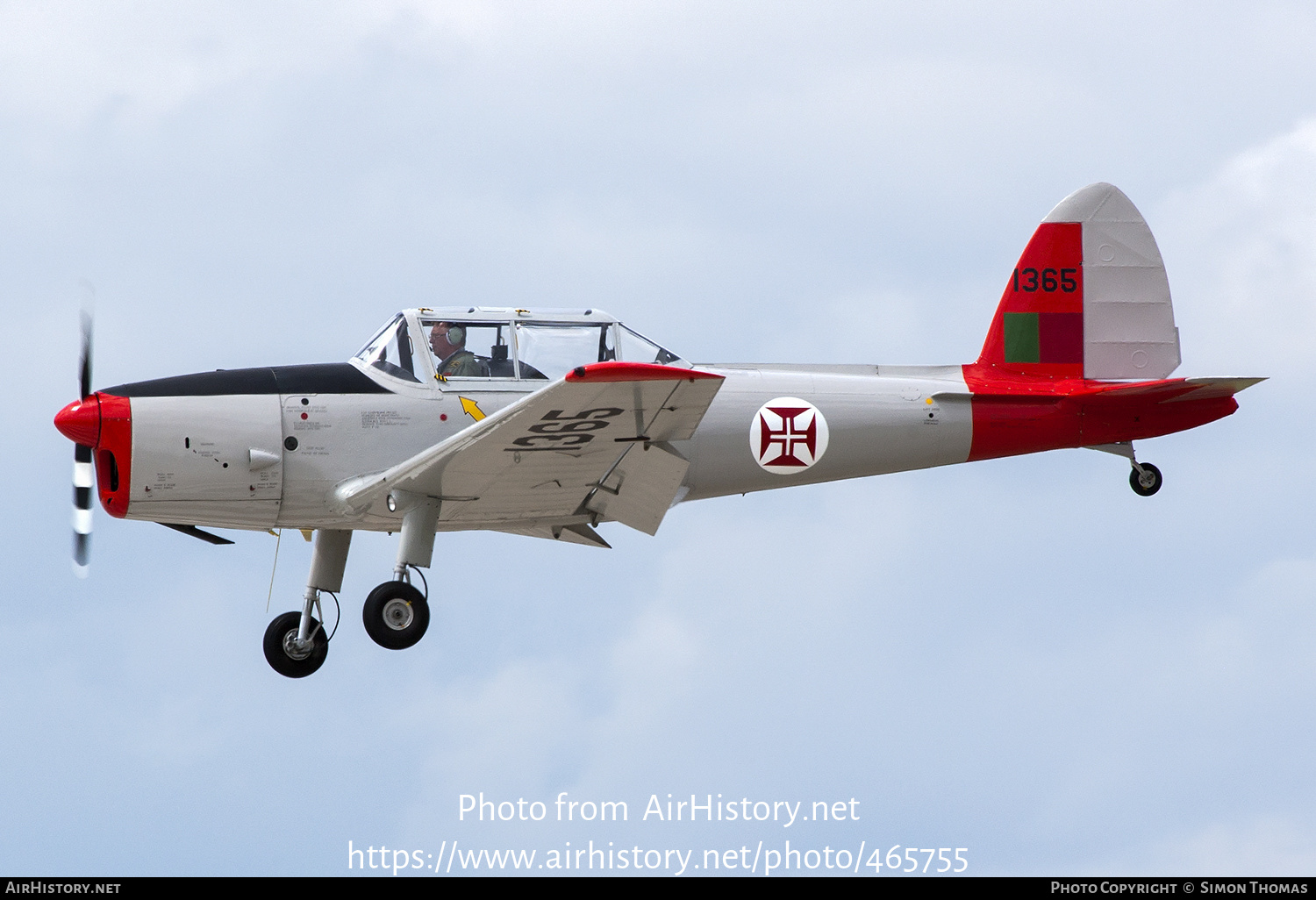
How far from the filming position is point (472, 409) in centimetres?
1257

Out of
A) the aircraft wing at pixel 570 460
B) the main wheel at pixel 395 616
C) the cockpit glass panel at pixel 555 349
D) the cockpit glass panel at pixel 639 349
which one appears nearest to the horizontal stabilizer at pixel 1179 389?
the cockpit glass panel at pixel 639 349

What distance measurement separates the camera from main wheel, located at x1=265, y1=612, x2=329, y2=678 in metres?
13.2

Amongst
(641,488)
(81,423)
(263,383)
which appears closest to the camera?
(81,423)

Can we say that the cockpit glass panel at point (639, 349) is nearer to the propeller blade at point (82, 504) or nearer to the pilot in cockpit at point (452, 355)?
the pilot in cockpit at point (452, 355)

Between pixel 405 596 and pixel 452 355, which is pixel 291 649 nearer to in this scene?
pixel 405 596

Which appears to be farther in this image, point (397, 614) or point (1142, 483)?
point (1142, 483)

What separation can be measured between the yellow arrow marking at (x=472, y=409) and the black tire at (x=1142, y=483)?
560cm

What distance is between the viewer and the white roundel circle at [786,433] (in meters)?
13.2

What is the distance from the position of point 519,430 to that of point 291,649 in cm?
311

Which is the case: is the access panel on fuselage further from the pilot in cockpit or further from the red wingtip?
the red wingtip

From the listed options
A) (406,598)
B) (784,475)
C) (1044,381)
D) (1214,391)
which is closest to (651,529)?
(784,475)

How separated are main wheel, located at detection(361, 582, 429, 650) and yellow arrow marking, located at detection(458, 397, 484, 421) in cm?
137

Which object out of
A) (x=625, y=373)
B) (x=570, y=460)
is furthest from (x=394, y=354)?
(x=625, y=373)

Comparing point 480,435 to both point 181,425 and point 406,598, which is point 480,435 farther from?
point 181,425
